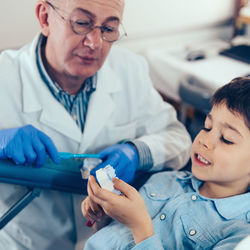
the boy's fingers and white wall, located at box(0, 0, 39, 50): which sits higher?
white wall, located at box(0, 0, 39, 50)

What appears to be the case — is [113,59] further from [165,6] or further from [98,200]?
[98,200]

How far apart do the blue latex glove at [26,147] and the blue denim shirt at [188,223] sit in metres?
0.23

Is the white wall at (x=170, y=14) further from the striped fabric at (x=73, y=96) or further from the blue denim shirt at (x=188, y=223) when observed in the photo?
the blue denim shirt at (x=188, y=223)

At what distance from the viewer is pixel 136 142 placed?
101 cm

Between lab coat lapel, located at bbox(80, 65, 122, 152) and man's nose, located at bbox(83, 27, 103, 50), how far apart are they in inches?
7.9

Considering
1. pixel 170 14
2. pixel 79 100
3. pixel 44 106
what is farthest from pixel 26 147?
pixel 170 14

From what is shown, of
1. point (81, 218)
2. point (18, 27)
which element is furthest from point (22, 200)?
point (18, 27)

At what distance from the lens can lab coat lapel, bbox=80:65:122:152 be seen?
3.38 ft

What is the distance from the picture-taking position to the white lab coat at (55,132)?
0.98m

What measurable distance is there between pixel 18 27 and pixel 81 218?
22.0 inches

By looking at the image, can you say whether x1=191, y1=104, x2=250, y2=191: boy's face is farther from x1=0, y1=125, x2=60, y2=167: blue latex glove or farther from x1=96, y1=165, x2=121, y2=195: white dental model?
x1=0, y1=125, x2=60, y2=167: blue latex glove

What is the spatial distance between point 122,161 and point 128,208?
0.23 metres

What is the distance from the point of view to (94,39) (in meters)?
0.88

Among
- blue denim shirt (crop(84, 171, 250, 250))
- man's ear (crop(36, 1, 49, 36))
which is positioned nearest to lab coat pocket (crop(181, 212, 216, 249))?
blue denim shirt (crop(84, 171, 250, 250))
